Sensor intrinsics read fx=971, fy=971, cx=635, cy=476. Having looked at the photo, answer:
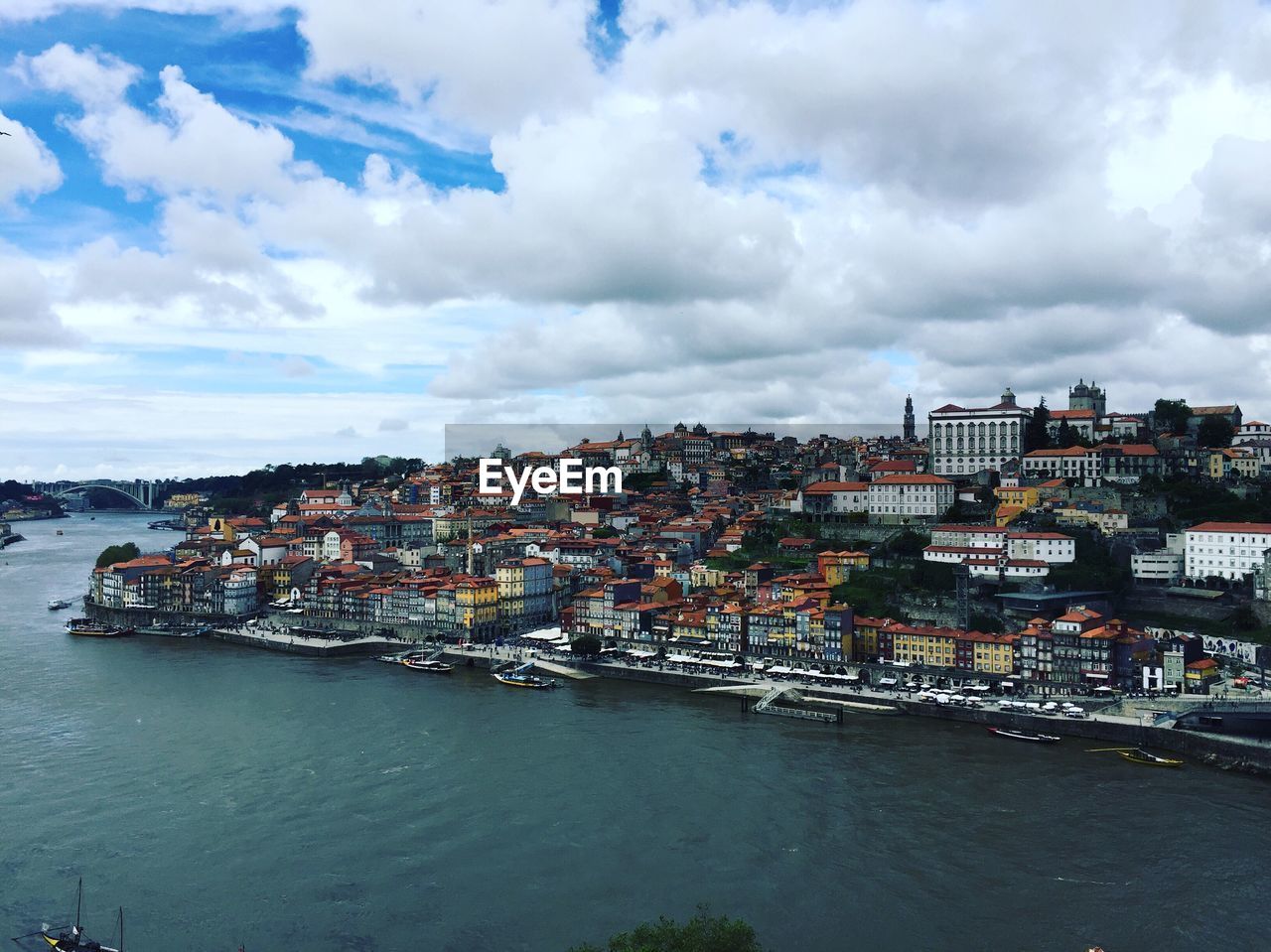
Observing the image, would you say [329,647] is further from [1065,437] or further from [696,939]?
[1065,437]

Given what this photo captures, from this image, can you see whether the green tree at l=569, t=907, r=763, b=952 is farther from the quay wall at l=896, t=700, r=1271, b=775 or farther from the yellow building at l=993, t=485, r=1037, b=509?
the yellow building at l=993, t=485, r=1037, b=509

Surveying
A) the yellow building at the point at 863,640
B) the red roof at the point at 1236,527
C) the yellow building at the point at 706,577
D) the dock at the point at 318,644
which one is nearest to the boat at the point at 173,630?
the dock at the point at 318,644

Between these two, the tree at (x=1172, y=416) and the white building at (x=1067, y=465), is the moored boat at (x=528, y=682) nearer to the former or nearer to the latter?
the white building at (x=1067, y=465)

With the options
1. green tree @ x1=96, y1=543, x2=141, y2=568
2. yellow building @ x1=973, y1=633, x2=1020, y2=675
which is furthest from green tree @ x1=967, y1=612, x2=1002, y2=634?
green tree @ x1=96, y1=543, x2=141, y2=568

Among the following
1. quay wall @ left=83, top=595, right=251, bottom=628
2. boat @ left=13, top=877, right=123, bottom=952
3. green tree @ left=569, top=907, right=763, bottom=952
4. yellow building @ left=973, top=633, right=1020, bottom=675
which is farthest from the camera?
quay wall @ left=83, top=595, right=251, bottom=628

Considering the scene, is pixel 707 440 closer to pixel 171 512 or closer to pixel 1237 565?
pixel 1237 565
